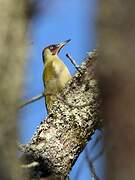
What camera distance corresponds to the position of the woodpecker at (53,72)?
16.3ft

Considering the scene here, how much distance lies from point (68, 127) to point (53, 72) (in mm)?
2032

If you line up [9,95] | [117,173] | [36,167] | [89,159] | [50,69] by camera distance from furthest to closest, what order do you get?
1. [50,69]
2. [36,167]
3. [89,159]
4. [9,95]
5. [117,173]

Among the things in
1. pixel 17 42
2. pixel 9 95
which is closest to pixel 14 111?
pixel 9 95

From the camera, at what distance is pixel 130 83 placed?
1376 mm

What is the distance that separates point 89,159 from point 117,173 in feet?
6.55

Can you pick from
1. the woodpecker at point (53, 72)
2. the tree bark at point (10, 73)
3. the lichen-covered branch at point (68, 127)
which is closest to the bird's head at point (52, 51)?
the woodpecker at point (53, 72)

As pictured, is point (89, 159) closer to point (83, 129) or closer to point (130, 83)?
point (83, 129)

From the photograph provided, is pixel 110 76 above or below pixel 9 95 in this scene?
below

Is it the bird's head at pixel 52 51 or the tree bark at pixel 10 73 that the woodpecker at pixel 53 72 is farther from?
the tree bark at pixel 10 73

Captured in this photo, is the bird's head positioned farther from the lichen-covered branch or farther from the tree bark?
the tree bark

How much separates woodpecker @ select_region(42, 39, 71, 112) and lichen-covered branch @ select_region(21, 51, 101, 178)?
0.50 m

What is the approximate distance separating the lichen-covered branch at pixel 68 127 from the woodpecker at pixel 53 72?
0.50 m

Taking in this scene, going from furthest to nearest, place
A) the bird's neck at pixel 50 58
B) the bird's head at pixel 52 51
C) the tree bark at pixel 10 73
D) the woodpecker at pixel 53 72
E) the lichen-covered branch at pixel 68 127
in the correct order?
1. the bird's head at pixel 52 51
2. the bird's neck at pixel 50 58
3. the woodpecker at pixel 53 72
4. the lichen-covered branch at pixel 68 127
5. the tree bark at pixel 10 73

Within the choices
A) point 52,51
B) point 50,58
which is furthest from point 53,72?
point 52,51
